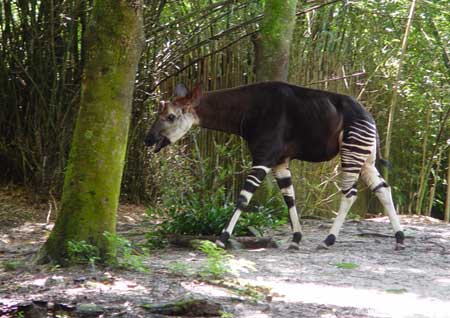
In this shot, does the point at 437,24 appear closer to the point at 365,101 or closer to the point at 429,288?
the point at 365,101

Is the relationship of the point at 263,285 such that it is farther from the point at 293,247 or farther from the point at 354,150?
the point at 354,150

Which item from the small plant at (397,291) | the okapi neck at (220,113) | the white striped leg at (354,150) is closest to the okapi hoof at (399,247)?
the white striped leg at (354,150)

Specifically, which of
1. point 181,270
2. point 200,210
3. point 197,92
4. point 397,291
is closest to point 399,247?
point 200,210

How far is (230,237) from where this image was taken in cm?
608

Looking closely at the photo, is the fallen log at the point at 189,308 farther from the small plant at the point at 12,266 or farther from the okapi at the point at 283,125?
the okapi at the point at 283,125

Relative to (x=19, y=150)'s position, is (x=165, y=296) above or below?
below

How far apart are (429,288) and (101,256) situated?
201 centimetres

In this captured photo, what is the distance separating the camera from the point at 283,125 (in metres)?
6.26

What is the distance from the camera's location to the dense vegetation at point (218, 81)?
24.5ft

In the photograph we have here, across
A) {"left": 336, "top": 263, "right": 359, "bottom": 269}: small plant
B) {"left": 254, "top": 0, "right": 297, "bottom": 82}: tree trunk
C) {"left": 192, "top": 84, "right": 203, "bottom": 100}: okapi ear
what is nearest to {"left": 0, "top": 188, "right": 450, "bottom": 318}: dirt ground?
{"left": 336, "top": 263, "right": 359, "bottom": 269}: small plant

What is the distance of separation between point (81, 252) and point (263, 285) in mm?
1078

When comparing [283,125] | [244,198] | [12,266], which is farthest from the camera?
[283,125]

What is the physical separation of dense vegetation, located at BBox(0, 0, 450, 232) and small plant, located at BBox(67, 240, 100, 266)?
2.01m

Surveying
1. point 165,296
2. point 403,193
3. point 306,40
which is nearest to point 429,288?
point 165,296
